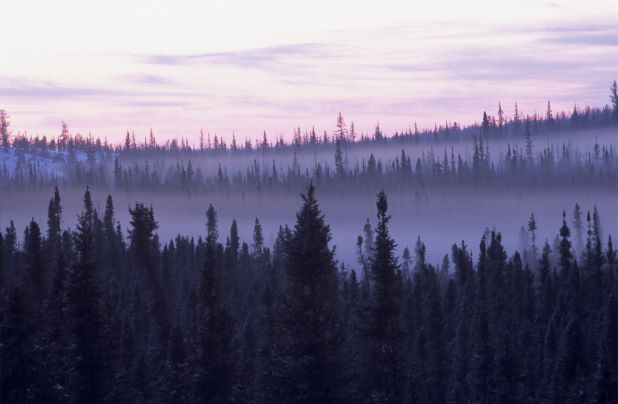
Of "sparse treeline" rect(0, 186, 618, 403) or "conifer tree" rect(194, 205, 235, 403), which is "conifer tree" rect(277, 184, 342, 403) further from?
"conifer tree" rect(194, 205, 235, 403)

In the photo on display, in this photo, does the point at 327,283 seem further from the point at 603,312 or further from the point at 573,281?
the point at 573,281

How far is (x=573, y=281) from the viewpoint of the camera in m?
84.6

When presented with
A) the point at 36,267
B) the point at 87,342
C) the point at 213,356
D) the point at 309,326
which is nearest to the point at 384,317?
the point at 309,326

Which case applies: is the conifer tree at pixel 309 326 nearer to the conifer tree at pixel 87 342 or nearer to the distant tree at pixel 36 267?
the conifer tree at pixel 87 342

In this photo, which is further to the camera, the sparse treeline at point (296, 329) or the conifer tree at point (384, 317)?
the conifer tree at point (384, 317)

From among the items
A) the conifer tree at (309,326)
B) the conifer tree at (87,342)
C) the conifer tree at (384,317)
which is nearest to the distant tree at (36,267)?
the conifer tree at (87,342)

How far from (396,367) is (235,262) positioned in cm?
7543

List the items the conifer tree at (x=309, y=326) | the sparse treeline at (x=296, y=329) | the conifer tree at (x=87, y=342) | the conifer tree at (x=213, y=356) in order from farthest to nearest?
1. the conifer tree at (x=213, y=356)
2. the conifer tree at (x=87, y=342)
3. the sparse treeline at (x=296, y=329)
4. the conifer tree at (x=309, y=326)

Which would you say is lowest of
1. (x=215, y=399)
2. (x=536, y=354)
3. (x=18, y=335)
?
(x=536, y=354)

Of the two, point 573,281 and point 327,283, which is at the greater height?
point 327,283

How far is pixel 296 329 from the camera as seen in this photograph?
112 ft

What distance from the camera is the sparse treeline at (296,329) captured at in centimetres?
3469

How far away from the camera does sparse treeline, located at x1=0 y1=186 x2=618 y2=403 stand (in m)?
34.7

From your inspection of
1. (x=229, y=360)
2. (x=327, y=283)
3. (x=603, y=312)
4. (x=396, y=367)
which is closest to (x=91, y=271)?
(x=229, y=360)
